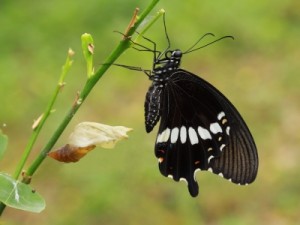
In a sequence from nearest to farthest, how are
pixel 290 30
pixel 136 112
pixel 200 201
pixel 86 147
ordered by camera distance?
1. pixel 86 147
2. pixel 200 201
3. pixel 136 112
4. pixel 290 30

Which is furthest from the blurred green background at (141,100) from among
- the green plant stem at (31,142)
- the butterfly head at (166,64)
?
the green plant stem at (31,142)

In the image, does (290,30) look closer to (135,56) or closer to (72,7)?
(135,56)

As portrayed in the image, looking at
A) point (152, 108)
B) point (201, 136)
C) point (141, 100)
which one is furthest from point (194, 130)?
point (141, 100)

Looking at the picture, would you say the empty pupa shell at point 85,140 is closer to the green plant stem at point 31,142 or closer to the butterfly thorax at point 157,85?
the green plant stem at point 31,142

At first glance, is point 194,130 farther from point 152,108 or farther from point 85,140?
point 85,140

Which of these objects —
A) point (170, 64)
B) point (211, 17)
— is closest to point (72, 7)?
point (211, 17)

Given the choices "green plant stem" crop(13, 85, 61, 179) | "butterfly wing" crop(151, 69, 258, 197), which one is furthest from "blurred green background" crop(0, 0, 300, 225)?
"green plant stem" crop(13, 85, 61, 179)

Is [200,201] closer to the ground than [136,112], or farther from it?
closer to the ground
